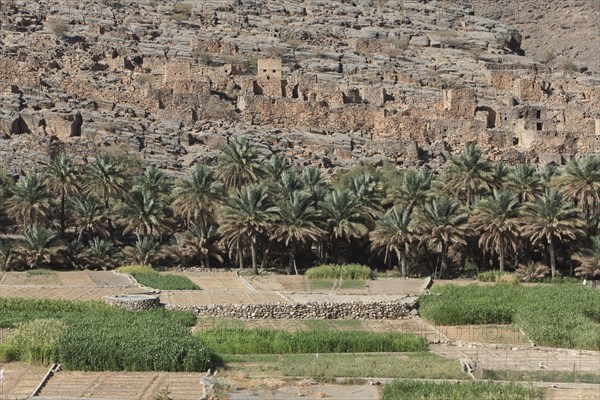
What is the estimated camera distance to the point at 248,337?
31703 millimetres

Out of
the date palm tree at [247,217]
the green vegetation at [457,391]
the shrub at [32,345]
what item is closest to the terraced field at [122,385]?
the shrub at [32,345]

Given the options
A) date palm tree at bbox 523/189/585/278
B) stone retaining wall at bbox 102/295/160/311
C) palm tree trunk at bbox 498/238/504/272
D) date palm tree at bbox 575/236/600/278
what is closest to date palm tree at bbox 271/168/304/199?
palm tree trunk at bbox 498/238/504/272

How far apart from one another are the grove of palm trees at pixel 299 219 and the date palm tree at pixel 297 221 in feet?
0.17

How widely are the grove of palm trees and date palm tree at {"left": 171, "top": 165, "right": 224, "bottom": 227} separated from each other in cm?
6

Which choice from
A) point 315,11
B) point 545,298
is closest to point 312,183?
point 545,298

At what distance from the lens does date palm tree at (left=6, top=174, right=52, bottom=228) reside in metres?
46.0

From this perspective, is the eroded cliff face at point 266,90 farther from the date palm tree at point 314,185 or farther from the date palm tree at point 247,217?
the date palm tree at point 247,217

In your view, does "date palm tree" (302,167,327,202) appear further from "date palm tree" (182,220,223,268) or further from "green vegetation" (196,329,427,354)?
"green vegetation" (196,329,427,354)

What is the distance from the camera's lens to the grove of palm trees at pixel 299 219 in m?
44.9

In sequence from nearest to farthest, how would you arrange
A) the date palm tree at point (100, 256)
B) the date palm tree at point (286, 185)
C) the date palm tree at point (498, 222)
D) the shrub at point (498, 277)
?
1. the shrub at point (498, 277)
2. the date palm tree at point (498, 222)
3. the date palm tree at point (100, 256)
4. the date palm tree at point (286, 185)

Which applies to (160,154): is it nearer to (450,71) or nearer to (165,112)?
(165,112)

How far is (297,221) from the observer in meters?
45.1

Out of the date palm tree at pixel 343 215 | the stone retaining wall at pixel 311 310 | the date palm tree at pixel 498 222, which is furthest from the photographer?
the date palm tree at pixel 343 215

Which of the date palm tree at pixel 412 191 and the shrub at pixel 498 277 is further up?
the date palm tree at pixel 412 191
